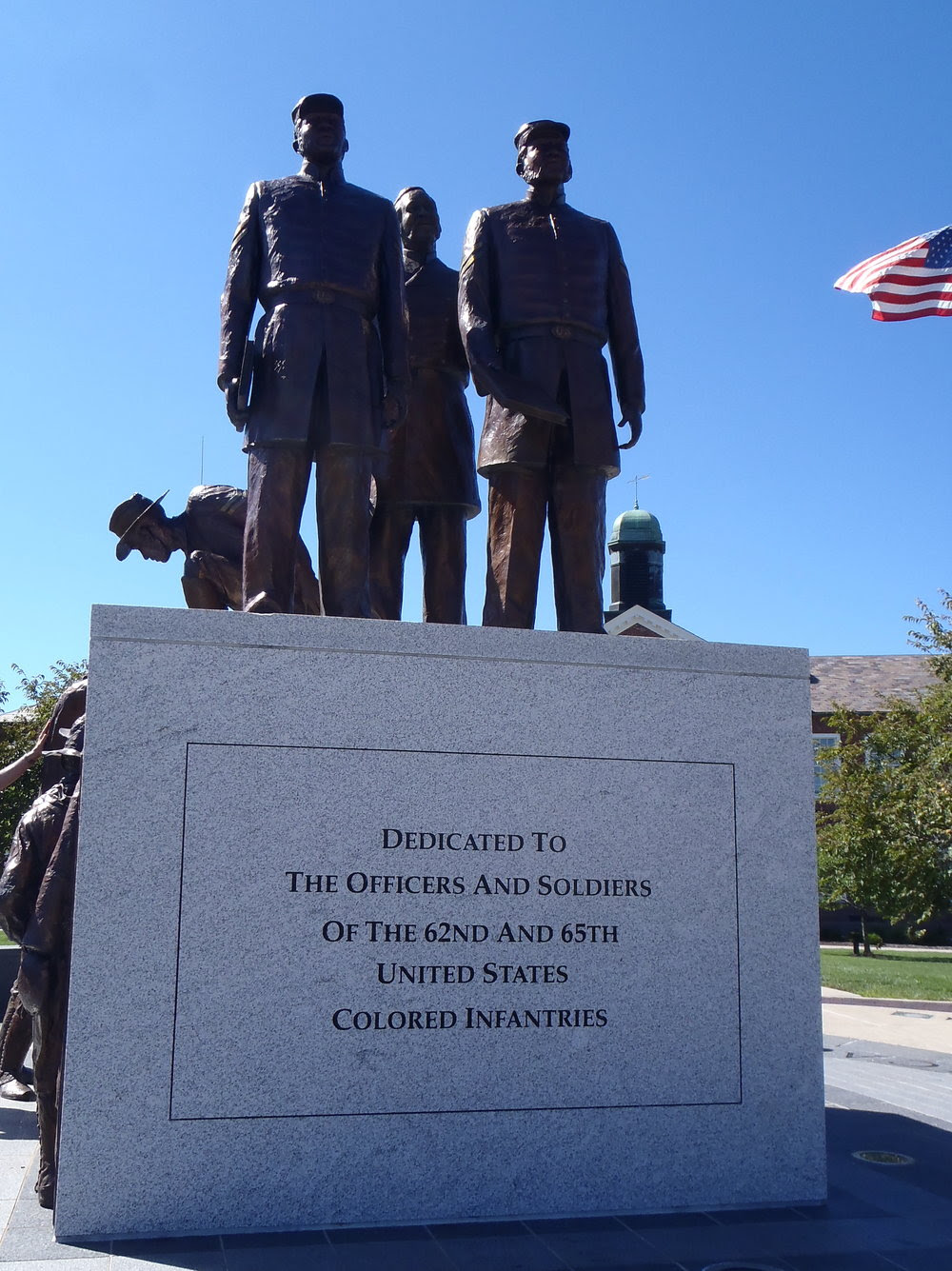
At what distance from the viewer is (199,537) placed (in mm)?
8469

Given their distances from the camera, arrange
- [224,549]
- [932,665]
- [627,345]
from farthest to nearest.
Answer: [932,665]
[224,549]
[627,345]

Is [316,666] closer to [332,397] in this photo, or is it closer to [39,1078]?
[332,397]

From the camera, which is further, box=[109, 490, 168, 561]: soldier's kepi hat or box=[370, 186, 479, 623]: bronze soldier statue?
box=[109, 490, 168, 561]: soldier's kepi hat

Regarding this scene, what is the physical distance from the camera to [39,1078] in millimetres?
4723

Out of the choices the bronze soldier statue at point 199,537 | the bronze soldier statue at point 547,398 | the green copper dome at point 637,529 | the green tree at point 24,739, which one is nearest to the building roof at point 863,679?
the green copper dome at point 637,529

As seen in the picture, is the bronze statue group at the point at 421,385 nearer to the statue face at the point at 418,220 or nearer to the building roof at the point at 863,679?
the statue face at the point at 418,220

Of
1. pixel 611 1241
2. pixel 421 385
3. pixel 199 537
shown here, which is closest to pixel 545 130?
pixel 421 385

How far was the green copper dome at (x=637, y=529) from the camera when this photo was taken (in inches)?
1956

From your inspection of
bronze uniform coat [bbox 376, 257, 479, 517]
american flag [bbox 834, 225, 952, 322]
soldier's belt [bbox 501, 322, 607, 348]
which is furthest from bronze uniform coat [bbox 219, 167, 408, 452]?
american flag [bbox 834, 225, 952, 322]

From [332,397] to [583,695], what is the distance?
1757 millimetres

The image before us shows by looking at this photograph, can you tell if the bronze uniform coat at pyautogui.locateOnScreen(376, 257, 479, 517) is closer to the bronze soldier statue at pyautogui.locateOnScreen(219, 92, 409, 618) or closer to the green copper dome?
the bronze soldier statue at pyautogui.locateOnScreen(219, 92, 409, 618)

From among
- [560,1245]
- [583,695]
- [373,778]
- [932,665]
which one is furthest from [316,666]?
[932,665]

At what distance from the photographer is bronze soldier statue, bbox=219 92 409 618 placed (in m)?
5.59

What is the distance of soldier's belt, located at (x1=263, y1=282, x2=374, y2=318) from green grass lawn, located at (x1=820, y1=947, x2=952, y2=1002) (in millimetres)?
8260
